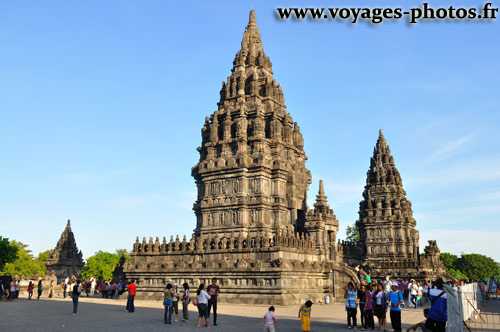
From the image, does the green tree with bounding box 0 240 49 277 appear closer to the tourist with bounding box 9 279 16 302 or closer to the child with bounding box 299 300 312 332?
the tourist with bounding box 9 279 16 302

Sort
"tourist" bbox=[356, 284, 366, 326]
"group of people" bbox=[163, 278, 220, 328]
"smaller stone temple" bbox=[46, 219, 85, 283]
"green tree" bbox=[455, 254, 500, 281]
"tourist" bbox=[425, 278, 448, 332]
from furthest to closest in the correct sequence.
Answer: "green tree" bbox=[455, 254, 500, 281] < "smaller stone temple" bbox=[46, 219, 85, 283] < "group of people" bbox=[163, 278, 220, 328] < "tourist" bbox=[356, 284, 366, 326] < "tourist" bbox=[425, 278, 448, 332]

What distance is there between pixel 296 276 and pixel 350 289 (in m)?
16.2

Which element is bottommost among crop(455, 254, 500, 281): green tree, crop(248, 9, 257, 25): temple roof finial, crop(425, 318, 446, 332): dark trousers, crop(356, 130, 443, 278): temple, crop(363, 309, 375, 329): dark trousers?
crop(363, 309, 375, 329): dark trousers

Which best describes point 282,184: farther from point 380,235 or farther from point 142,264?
point 380,235

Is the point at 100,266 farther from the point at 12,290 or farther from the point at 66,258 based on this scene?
the point at 12,290

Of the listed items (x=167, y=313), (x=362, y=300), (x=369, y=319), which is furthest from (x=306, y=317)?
(x=167, y=313)

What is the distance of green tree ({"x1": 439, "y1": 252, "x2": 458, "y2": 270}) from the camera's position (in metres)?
125

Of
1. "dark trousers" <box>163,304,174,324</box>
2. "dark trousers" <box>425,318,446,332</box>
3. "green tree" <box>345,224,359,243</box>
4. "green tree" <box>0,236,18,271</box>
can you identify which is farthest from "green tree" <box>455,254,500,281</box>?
"dark trousers" <box>425,318,446,332</box>

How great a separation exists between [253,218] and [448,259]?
97.7 meters

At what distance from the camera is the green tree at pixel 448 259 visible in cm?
12456

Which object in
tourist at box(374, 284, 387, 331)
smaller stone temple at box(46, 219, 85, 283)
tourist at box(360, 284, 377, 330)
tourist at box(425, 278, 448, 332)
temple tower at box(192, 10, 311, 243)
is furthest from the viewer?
smaller stone temple at box(46, 219, 85, 283)

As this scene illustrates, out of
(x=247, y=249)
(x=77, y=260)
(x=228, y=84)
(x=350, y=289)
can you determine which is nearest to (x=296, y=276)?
(x=247, y=249)

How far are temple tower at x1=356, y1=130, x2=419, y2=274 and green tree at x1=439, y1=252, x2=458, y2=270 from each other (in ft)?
173

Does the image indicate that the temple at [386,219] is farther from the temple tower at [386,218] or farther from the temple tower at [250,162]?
the temple tower at [250,162]
